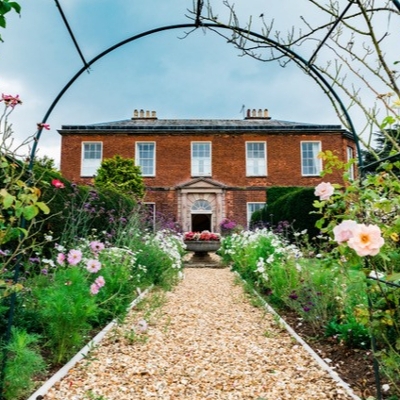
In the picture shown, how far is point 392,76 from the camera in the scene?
1893 millimetres

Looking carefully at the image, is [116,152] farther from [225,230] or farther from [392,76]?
[392,76]

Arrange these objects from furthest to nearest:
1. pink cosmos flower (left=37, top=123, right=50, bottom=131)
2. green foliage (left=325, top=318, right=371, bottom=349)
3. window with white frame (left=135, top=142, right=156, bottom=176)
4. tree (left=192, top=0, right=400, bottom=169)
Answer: window with white frame (left=135, top=142, right=156, bottom=176) < green foliage (left=325, top=318, right=371, bottom=349) < pink cosmos flower (left=37, top=123, right=50, bottom=131) < tree (left=192, top=0, right=400, bottom=169)

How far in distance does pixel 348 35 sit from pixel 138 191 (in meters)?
13.0

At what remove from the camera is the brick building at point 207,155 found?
17812 millimetres

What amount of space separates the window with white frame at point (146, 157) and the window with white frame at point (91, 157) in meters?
1.81

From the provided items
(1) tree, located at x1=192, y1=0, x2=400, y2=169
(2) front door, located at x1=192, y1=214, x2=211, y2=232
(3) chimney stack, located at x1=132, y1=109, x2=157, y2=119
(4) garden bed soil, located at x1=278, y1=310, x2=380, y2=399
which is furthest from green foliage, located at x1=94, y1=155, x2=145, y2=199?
(1) tree, located at x1=192, y1=0, x2=400, y2=169

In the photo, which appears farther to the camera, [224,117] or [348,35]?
[224,117]

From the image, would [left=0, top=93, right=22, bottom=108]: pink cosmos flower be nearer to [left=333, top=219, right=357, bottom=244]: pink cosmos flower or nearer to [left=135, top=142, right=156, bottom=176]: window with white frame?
[left=333, top=219, right=357, bottom=244]: pink cosmos flower

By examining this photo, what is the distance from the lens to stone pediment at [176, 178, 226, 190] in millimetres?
17625

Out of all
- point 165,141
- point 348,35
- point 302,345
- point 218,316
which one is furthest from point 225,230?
point 348,35

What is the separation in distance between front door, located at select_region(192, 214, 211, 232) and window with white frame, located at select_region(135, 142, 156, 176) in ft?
10.1

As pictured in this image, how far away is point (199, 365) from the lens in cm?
299

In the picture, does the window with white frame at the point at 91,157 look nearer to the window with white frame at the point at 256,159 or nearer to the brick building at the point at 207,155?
the brick building at the point at 207,155

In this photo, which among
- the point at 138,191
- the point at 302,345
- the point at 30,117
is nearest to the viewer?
the point at 30,117
